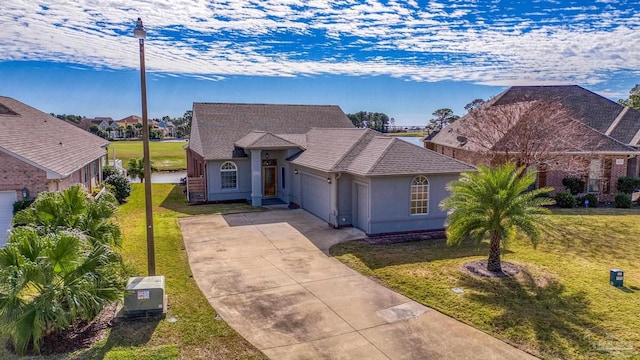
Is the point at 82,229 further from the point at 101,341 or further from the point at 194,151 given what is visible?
the point at 194,151

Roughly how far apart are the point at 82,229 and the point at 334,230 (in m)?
9.94

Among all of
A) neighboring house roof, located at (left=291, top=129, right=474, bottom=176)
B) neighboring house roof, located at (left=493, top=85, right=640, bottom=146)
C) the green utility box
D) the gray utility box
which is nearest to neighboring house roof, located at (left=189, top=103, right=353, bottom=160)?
neighboring house roof, located at (left=291, top=129, right=474, bottom=176)

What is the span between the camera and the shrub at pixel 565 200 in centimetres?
2245

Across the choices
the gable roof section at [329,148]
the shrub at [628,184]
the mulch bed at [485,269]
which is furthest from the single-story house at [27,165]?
the shrub at [628,184]

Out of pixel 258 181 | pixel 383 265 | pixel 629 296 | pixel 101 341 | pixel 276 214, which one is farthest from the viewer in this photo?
pixel 258 181

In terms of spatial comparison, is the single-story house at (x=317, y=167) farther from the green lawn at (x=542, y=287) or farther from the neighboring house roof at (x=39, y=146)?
the neighboring house roof at (x=39, y=146)

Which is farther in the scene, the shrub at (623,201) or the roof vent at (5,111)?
the shrub at (623,201)

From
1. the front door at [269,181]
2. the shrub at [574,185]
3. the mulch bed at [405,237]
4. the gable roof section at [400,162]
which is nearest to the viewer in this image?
the mulch bed at [405,237]

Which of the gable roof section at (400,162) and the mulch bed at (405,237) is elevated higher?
the gable roof section at (400,162)

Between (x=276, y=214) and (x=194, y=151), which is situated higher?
(x=194, y=151)

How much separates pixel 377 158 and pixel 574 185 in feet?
43.9

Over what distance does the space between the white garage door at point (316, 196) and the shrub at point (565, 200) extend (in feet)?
43.0

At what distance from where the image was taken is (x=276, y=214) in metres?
20.8

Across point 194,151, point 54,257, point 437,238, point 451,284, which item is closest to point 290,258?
point 451,284
